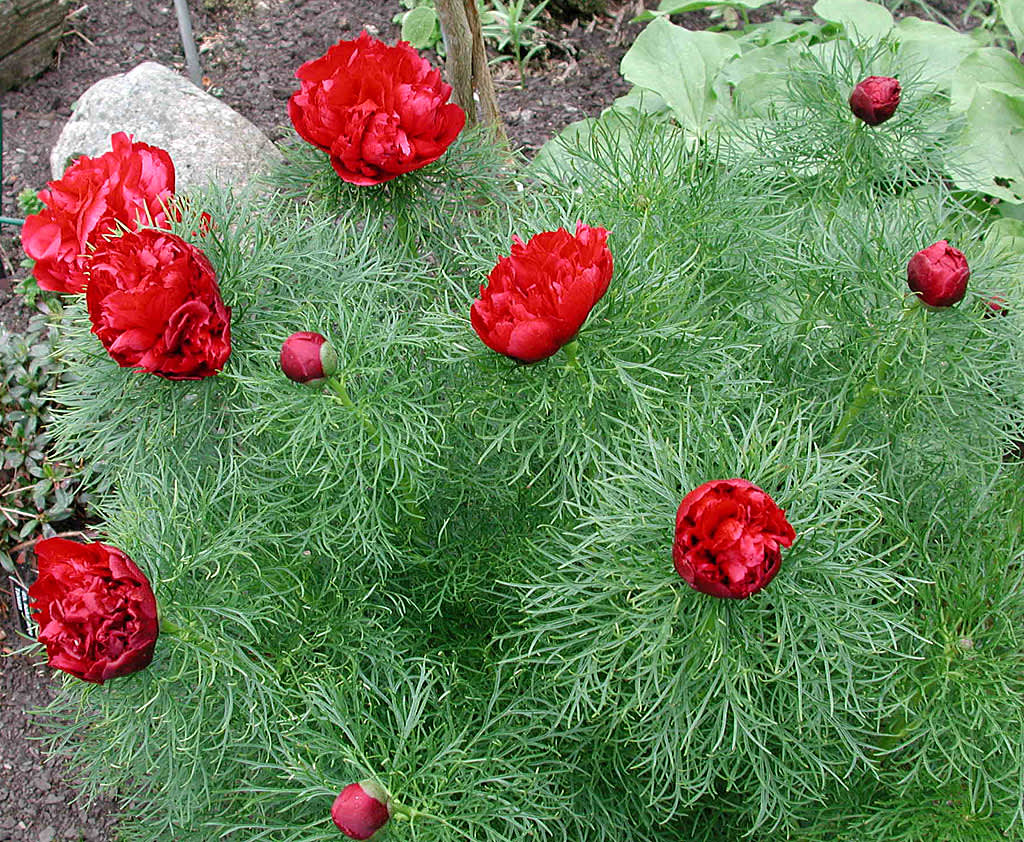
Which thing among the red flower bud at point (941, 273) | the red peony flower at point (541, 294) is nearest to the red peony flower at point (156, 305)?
the red peony flower at point (541, 294)

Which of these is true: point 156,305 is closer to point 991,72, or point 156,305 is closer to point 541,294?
point 541,294

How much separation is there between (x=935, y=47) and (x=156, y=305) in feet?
7.80

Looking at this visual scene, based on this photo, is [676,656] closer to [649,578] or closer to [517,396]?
[649,578]

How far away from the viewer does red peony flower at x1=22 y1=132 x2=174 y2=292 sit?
1364mm

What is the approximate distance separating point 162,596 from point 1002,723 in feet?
3.38

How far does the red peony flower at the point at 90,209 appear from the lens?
4.48 ft

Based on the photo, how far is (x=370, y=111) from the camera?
138 cm

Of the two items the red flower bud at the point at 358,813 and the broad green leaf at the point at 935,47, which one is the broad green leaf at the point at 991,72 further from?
the red flower bud at the point at 358,813

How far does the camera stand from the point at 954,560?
1.29 meters

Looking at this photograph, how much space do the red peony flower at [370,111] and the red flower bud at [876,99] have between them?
2.04ft

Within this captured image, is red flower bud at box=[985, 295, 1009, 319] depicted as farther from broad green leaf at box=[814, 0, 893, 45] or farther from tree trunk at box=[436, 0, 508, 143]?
broad green leaf at box=[814, 0, 893, 45]

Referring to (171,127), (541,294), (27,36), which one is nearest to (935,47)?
(171,127)

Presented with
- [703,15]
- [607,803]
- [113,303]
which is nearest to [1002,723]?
[607,803]

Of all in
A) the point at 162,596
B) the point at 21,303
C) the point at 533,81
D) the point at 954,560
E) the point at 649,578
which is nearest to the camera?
the point at 649,578
